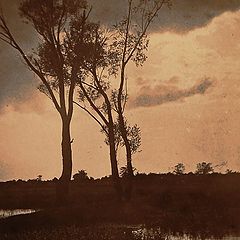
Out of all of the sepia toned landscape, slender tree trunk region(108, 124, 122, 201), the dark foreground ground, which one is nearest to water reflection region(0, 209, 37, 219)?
the sepia toned landscape

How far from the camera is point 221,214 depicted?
1369cm

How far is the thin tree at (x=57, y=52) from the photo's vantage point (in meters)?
15.9

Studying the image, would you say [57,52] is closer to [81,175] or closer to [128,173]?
[128,173]

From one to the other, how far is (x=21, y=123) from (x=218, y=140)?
513 centimetres

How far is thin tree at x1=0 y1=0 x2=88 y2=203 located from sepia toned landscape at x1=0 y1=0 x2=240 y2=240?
0.11 feet

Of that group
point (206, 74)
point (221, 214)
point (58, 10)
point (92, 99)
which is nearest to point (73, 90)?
point (92, 99)

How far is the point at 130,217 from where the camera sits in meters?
13.6

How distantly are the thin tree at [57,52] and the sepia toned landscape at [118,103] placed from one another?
0.03m

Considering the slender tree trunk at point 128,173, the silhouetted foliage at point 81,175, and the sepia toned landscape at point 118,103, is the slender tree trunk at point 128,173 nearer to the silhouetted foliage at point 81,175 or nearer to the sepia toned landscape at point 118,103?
the sepia toned landscape at point 118,103

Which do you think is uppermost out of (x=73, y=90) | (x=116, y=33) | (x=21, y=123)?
(x=116, y=33)

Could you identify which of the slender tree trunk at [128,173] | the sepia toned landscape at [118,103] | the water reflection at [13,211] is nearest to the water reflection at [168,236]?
the sepia toned landscape at [118,103]

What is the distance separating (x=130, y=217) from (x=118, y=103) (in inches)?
160

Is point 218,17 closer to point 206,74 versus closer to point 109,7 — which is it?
point 206,74

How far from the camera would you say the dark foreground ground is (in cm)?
1125
